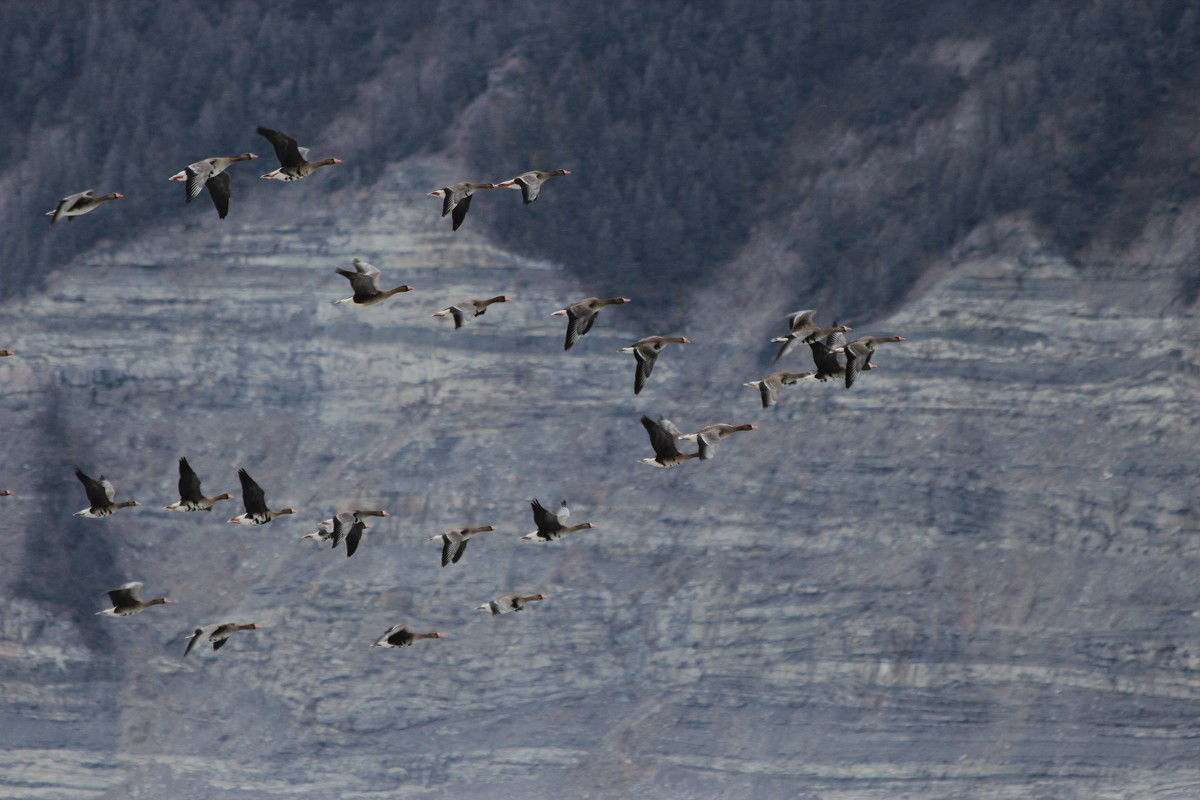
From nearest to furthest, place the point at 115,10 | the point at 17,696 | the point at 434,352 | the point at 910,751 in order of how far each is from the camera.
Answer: the point at 910,751, the point at 17,696, the point at 434,352, the point at 115,10

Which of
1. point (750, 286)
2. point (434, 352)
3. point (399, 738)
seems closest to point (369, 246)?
point (434, 352)

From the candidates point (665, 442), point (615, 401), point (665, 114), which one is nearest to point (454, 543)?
point (665, 442)

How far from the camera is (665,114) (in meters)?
97.3

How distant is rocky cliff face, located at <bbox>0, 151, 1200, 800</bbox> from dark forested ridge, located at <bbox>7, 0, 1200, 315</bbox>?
317 cm

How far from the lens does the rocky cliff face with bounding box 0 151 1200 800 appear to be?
74.9 m

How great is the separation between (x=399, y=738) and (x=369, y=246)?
79.3 feet

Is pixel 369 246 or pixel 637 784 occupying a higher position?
pixel 369 246

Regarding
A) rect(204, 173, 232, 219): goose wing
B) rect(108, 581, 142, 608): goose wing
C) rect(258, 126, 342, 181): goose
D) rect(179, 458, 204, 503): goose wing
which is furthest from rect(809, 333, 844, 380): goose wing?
rect(108, 581, 142, 608): goose wing

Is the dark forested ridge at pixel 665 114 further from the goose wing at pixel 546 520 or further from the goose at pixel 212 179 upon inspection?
the goose at pixel 212 179

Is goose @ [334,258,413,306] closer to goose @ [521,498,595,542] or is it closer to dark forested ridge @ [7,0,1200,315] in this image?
goose @ [521,498,595,542]

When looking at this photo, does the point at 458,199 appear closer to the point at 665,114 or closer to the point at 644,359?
the point at 644,359

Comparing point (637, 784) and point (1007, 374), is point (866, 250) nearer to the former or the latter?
point (1007, 374)

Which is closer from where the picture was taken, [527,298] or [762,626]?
[762,626]

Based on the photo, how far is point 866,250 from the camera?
296 feet
